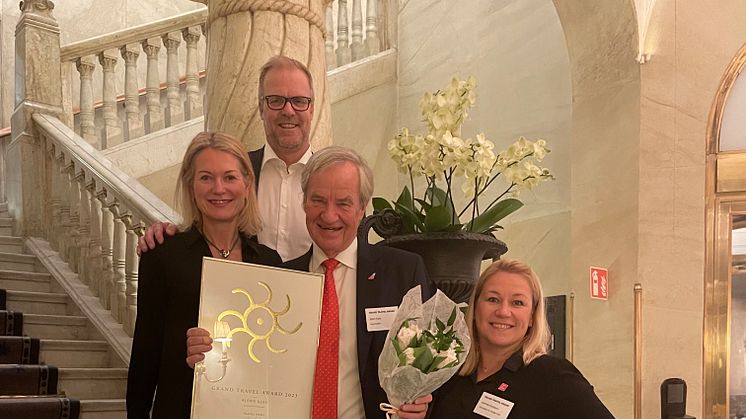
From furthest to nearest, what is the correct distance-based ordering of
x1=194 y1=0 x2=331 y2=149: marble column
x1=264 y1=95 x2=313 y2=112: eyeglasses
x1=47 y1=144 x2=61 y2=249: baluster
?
x1=47 y1=144 x2=61 y2=249: baluster
x1=194 y1=0 x2=331 y2=149: marble column
x1=264 y1=95 x2=313 y2=112: eyeglasses

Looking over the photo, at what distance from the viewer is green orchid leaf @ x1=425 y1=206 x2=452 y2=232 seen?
2.84m

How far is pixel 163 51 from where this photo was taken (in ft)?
29.3

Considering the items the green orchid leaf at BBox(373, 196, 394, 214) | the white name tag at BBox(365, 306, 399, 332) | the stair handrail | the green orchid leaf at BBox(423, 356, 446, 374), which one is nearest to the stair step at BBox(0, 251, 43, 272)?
the stair handrail

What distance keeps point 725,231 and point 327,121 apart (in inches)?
158

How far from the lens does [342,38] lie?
833 centimetres

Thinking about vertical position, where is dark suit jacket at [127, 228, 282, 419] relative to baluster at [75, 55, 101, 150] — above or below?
below

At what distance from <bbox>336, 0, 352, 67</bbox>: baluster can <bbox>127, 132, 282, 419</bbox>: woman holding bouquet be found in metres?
6.21

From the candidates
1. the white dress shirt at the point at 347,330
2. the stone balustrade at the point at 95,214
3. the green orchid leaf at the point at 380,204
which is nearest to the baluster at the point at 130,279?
the stone balustrade at the point at 95,214

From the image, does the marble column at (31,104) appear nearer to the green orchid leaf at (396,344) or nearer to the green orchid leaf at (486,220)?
the green orchid leaf at (486,220)

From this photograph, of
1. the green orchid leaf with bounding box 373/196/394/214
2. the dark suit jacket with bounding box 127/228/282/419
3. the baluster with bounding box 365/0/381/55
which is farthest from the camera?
the baluster with bounding box 365/0/381/55

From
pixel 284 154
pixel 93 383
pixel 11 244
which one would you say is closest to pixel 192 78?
pixel 11 244

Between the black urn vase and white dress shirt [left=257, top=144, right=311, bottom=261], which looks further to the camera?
the black urn vase

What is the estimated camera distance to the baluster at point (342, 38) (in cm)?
823

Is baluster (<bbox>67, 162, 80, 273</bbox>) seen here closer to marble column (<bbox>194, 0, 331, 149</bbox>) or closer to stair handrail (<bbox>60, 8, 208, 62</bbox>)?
stair handrail (<bbox>60, 8, 208, 62</bbox>)
